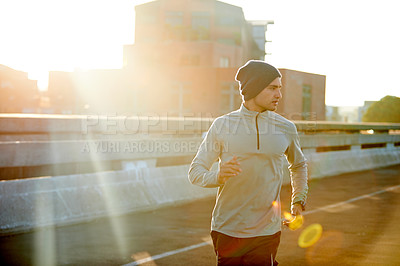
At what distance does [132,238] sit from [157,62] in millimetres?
60329

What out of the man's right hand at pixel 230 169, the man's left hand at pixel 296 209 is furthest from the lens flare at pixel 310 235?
the man's right hand at pixel 230 169

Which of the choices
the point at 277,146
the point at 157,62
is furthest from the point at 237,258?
the point at 157,62

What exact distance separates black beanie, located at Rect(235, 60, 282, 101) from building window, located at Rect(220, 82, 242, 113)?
50713 millimetres

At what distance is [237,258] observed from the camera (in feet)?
13.5

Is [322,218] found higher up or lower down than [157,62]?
lower down

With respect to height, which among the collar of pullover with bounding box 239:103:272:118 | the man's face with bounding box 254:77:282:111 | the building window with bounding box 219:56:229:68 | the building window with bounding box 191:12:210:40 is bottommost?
the collar of pullover with bounding box 239:103:272:118

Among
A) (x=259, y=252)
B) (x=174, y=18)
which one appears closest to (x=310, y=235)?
(x=259, y=252)

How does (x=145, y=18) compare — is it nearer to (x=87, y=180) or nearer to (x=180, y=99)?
(x=180, y=99)

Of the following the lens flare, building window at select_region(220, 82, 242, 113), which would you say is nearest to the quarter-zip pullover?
the lens flare

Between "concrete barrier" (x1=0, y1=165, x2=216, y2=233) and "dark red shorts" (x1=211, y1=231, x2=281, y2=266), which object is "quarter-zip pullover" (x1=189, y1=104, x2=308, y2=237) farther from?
"concrete barrier" (x1=0, y1=165, x2=216, y2=233)

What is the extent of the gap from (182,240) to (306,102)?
166 feet

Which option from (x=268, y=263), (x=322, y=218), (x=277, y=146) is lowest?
(x=322, y=218)

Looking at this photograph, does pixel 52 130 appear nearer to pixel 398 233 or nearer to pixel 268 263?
pixel 398 233

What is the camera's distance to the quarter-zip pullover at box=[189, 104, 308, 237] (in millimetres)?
4148
